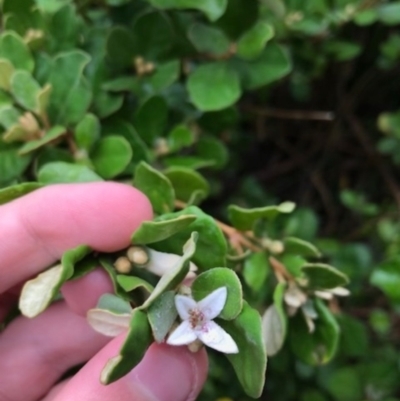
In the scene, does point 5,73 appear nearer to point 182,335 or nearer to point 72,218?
point 72,218

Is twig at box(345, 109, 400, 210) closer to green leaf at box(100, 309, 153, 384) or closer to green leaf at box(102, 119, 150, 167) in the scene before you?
green leaf at box(102, 119, 150, 167)

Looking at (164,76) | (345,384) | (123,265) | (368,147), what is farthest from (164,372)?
(368,147)

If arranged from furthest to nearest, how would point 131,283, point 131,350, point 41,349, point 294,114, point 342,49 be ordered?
point 294,114 < point 342,49 < point 41,349 < point 131,283 < point 131,350

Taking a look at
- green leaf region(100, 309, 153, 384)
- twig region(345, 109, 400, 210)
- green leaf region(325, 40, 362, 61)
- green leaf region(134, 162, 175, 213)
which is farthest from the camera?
twig region(345, 109, 400, 210)

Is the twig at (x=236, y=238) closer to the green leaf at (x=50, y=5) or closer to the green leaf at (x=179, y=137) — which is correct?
the green leaf at (x=179, y=137)

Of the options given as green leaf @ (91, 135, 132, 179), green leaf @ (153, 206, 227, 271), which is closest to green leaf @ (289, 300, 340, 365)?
green leaf @ (153, 206, 227, 271)

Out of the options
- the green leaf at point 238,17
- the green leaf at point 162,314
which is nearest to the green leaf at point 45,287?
the green leaf at point 162,314

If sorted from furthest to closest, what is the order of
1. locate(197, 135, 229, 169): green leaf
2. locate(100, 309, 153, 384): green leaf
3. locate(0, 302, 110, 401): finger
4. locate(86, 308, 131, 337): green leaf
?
locate(197, 135, 229, 169): green leaf < locate(0, 302, 110, 401): finger < locate(86, 308, 131, 337): green leaf < locate(100, 309, 153, 384): green leaf
